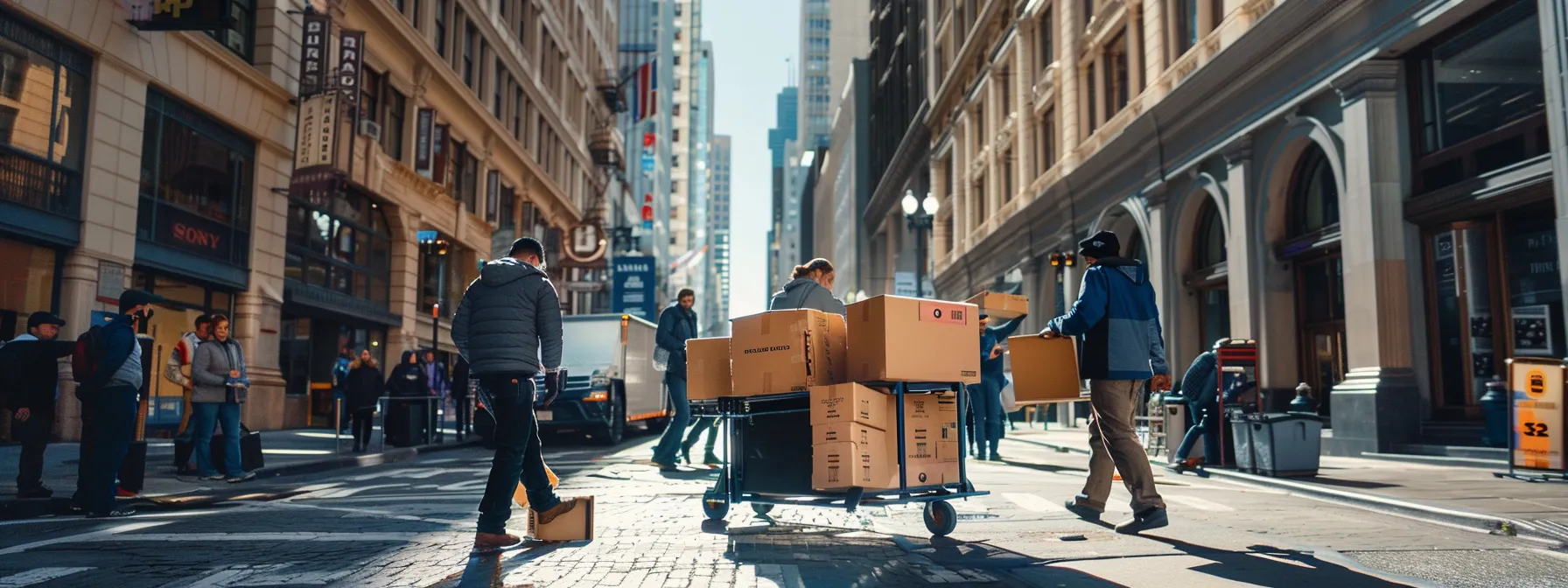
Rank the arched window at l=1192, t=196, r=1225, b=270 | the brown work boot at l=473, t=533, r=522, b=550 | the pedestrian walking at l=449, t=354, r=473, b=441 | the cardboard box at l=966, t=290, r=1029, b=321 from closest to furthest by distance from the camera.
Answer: the brown work boot at l=473, t=533, r=522, b=550
the cardboard box at l=966, t=290, r=1029, b=321
the pedestrian walking at l=449, t=354, r=473, b=441
the arched window at l=1192, t=196, r=1225, b=270

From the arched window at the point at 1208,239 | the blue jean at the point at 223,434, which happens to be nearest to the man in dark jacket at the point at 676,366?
the blue jean at the point at 223,434

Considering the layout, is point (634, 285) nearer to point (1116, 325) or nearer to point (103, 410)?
point (103, 410)

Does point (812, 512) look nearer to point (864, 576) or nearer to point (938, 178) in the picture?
point (864, 576)

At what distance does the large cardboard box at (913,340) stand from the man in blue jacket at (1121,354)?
82 cm

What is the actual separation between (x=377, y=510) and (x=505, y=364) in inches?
118

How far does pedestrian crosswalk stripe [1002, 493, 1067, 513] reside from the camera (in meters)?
8.77

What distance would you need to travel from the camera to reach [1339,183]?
17.4 meters

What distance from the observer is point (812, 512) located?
876cm

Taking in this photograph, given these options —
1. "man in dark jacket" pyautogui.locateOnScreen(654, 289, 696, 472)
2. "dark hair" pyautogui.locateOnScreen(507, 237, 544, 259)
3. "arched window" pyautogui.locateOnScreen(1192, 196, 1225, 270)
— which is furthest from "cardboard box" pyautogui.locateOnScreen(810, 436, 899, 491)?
"arched window" pyautogui.locateOnScreen(1192, 196, 1225, 270)

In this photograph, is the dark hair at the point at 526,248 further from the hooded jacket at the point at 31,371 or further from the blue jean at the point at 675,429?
the blue jean at the point at 675,429

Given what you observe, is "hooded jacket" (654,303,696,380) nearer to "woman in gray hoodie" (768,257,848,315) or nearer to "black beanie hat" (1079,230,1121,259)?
"woman in gray hoodie" (768,257,848,315)

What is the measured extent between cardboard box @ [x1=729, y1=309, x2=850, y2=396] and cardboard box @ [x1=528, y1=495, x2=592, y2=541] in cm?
116

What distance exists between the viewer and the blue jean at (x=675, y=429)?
12.9m

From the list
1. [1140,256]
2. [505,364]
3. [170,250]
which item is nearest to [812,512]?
[505,364]
